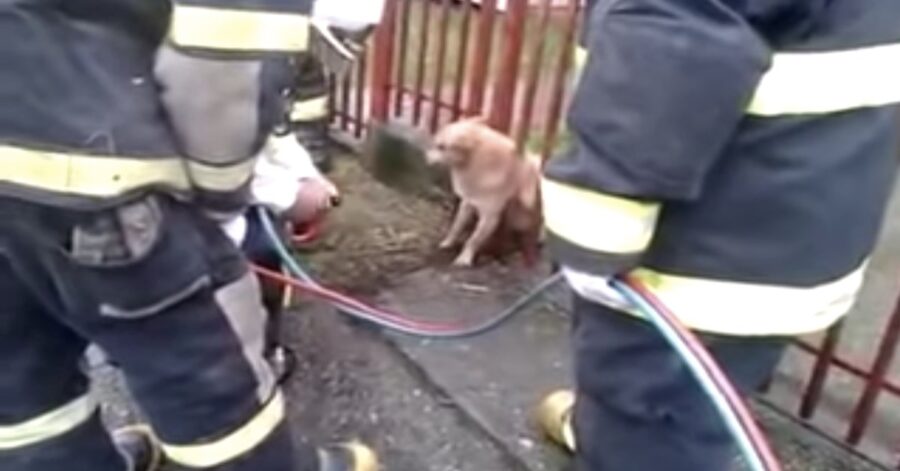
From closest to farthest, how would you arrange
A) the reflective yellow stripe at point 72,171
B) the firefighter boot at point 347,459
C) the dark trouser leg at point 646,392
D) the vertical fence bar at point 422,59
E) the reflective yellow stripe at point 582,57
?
the reflective yellow stripe at point 72,171, the reflective yellow stripe at point 582,57, the dark trouser leg at point 646,392, the firefighter boot at point 347,459, the vertical fence bar at point 422,59

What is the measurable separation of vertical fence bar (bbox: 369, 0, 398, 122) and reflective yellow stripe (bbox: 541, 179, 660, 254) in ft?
5.47

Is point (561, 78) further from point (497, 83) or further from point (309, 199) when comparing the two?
point (309, 199)

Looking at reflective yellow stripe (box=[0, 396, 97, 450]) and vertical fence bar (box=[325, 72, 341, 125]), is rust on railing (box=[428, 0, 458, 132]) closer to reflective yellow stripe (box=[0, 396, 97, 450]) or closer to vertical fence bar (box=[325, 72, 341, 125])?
vertical fence bar (box=[325, 72, 341, 125])

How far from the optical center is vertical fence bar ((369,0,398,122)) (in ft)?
9.25

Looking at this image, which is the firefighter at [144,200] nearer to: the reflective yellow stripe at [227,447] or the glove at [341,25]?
the reflective yellow stripe at [227,447]

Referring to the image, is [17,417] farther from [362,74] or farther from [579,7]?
[362,74]

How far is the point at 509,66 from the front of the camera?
7.93ft

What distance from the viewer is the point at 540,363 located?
6.86 feet

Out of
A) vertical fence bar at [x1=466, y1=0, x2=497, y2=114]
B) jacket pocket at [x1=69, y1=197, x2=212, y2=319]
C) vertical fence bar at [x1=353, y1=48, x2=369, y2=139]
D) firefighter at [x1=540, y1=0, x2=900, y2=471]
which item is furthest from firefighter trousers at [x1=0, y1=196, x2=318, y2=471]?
vertical fence bar at [x1=353, y1=48, x2=369, y2=139]

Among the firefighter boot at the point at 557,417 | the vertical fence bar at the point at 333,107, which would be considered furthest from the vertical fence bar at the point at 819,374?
the vertical fence bar at the point at 333,107

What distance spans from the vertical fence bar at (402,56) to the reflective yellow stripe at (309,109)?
0.80 ft

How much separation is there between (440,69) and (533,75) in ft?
1.28

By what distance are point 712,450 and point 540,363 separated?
0.70m

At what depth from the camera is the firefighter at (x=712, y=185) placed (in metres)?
1.12
